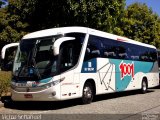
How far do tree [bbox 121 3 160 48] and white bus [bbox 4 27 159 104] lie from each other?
3110 centimetres

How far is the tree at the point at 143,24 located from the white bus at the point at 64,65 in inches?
1225

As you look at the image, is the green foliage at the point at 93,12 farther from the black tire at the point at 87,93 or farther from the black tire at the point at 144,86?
the black tire at the point at 87,93

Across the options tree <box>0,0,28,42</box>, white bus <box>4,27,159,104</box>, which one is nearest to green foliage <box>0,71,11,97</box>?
white bus <box>4,27,159,104</box>

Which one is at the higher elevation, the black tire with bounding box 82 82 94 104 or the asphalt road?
the black tire with bounding box 82 82 94 104

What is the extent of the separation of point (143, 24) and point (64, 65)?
123ft

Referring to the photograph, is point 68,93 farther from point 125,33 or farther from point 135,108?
point 125,33

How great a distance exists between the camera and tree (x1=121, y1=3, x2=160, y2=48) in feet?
161

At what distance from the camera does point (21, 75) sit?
14227 mm

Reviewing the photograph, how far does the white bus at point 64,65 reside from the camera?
13781 mm

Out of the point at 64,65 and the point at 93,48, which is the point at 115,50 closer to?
the point at 93,48

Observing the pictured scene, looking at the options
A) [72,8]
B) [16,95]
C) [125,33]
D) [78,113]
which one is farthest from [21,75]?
[125,33]

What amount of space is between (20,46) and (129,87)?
290 inches

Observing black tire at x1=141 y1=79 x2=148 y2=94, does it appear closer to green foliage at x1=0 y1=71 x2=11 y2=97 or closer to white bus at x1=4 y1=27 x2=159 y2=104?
white bus at x1=4 y1=27 x2=159 y2=104

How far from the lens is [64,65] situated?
1423 centimetres
